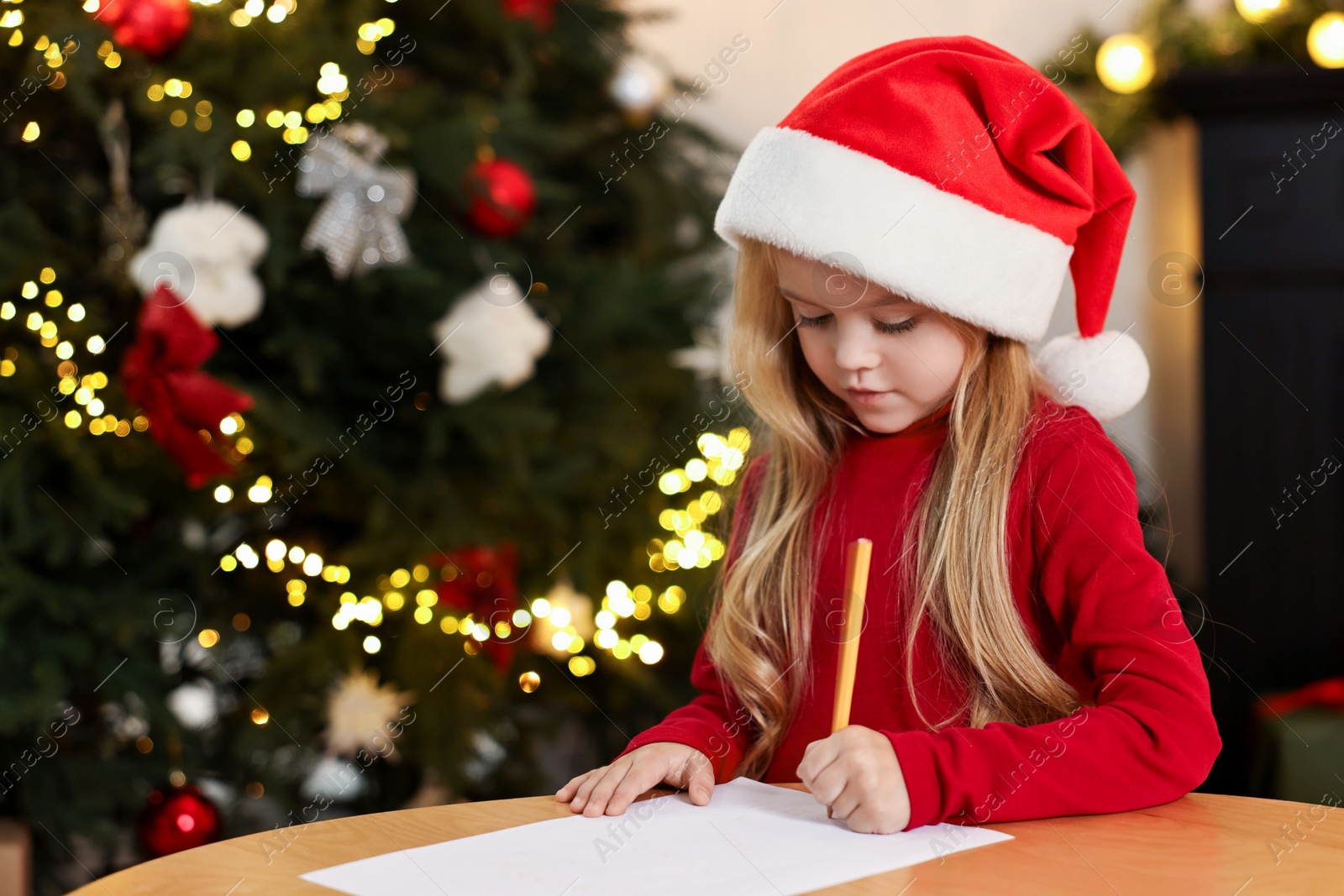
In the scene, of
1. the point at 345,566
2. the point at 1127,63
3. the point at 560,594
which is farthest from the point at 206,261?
the point at 1127,63

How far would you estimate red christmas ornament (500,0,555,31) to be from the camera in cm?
164

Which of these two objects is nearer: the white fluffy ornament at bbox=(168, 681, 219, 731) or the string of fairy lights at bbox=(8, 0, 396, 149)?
the string of fairy lights at bbox=(8, 0, 396, 149)

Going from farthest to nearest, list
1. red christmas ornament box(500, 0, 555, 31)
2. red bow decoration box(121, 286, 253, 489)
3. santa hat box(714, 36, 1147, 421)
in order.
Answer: red christmas ornament box(500, 0, 555, 31), red bow decoration box(121, 286, 253, 489), santa hat box(714, 36, 1147, 421)

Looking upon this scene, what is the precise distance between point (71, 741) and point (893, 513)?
1.17 meters

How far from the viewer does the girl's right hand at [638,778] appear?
2.21ft

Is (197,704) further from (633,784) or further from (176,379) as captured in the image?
(633,784)

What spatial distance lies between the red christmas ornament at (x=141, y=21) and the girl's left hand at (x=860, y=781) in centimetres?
118

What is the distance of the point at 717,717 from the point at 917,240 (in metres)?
0.37

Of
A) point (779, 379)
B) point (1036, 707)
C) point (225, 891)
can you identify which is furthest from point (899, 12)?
point (225, 891)

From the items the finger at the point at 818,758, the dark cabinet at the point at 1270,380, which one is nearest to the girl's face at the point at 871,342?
the finger at the point at 818,758

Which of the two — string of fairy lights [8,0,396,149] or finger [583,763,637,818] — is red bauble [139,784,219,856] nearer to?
string of fairy lights [8,0,396,149]

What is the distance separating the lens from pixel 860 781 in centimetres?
62

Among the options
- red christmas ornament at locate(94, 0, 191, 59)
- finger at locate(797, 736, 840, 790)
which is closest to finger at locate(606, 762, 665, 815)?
finger at locate(797, 736, 840, 790)

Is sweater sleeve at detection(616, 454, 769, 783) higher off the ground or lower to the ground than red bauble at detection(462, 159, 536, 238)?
lower
